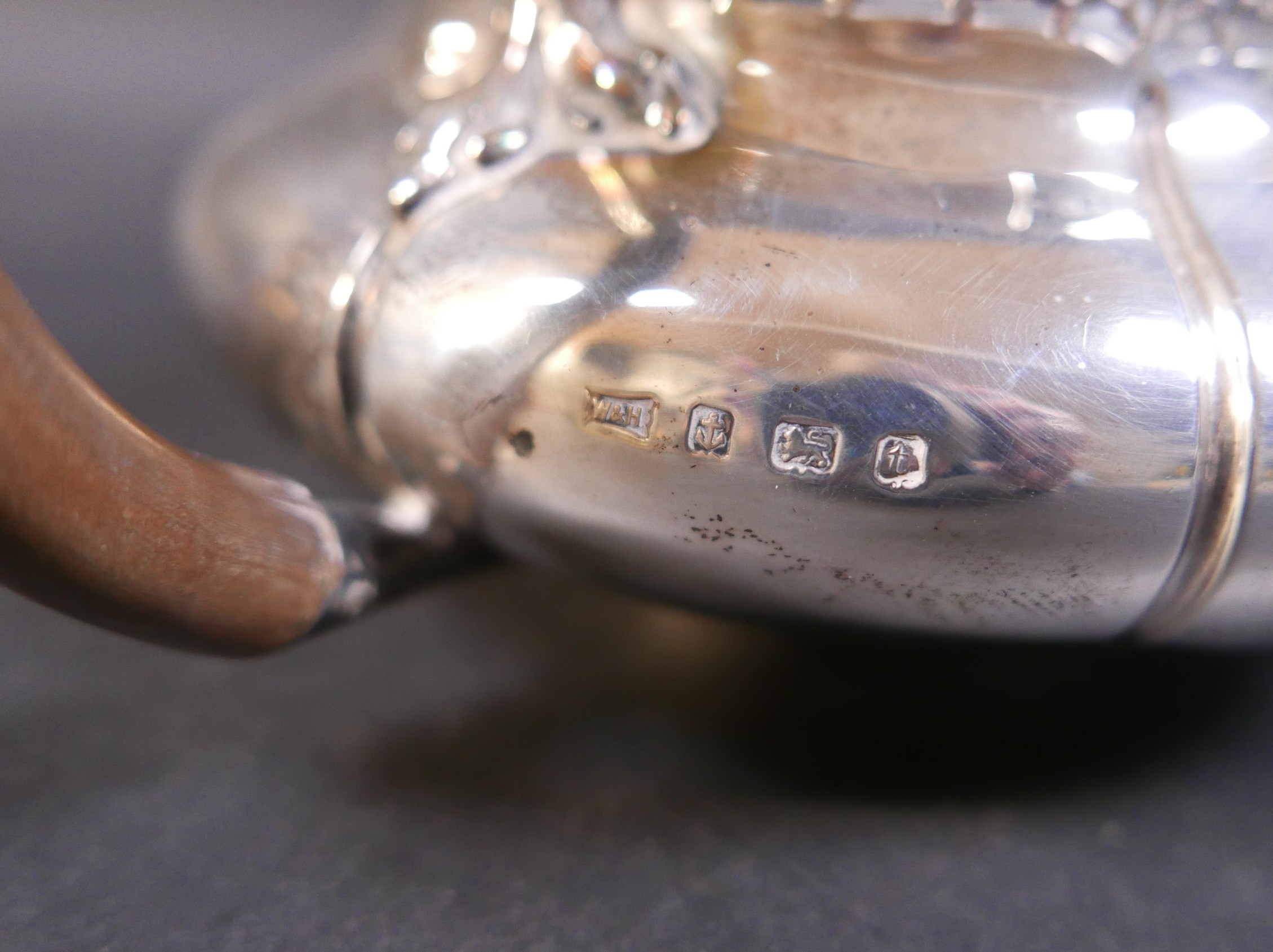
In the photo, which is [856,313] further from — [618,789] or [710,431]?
[618,789]

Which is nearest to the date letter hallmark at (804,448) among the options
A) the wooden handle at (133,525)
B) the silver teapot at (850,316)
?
the silver teapot at (850,316)

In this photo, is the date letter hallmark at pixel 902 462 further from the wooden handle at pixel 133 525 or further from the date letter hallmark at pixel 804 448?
the wooden handle at pixel 133 525

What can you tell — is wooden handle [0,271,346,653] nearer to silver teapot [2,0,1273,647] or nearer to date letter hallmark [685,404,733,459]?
silver teapot [2,0,1273,647]

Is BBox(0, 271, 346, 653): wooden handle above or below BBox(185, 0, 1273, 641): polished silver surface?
below

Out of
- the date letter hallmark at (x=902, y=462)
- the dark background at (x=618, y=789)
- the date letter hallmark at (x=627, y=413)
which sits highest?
the date letter hallmark at (x=902, y=462)

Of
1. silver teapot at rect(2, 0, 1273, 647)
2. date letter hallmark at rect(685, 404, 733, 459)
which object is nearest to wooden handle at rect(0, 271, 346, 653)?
silver teapot at rect(2, 0, 1273, 647)

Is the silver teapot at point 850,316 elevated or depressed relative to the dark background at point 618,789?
elevated
